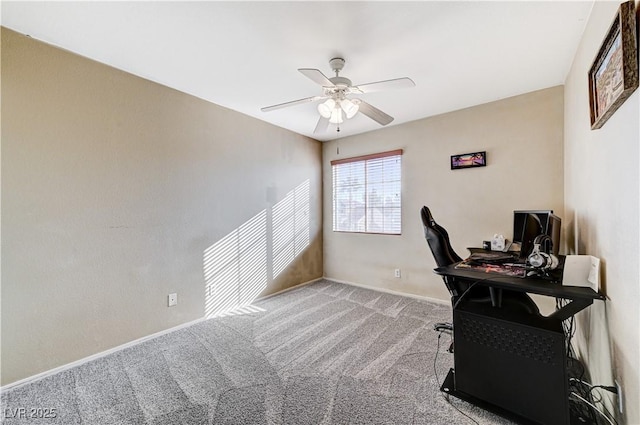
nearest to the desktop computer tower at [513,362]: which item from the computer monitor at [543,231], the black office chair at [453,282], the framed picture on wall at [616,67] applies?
the black office chair at [453,282]

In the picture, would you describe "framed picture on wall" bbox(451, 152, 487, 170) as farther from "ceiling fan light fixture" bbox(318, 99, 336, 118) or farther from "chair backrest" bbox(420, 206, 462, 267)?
"ceiling fan light fixture" bbox(318, 99, 336, 118)

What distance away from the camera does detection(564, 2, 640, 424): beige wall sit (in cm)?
109

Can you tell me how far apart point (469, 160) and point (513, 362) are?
2.39m

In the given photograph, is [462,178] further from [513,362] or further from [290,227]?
[290,227]

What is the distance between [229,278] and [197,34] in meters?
2.52

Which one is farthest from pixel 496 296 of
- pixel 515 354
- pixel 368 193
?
pixel 368 193

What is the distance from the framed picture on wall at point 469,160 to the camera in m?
3.07

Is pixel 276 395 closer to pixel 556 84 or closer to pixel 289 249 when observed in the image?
pixel 289 249

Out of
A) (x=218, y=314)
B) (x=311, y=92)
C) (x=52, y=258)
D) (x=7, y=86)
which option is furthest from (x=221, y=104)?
(x=218, y=314)

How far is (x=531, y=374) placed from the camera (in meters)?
1.39

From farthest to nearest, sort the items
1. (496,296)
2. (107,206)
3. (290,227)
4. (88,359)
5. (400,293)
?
(290,227), (400,293), (107,206), (88,359), (496,296)

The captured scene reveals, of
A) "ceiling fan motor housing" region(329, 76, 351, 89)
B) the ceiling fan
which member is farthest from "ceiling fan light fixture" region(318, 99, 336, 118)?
"ceiling fan motor housing" region(329, 76, 351, 89)

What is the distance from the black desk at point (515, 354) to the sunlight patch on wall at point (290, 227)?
2.64 metres

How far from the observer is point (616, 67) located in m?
1.17
